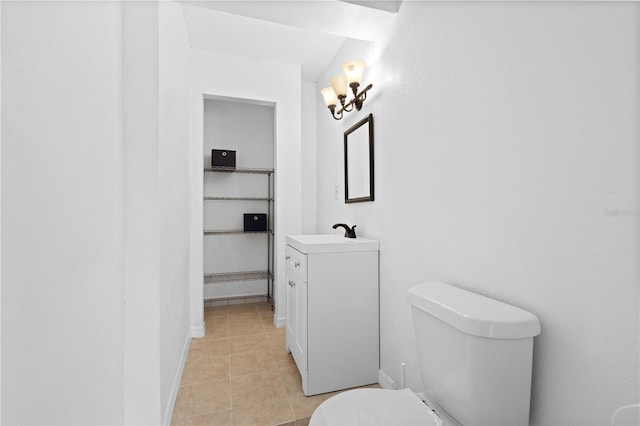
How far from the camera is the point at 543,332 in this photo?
868mm

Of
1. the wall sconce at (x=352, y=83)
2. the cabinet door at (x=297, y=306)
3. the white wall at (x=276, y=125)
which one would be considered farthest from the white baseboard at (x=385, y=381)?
the wall sconce at (x=352, y=83)

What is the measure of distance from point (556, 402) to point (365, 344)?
1.08 meters

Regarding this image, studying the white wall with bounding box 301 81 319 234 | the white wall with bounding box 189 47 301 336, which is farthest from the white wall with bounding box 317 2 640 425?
the white wall with bounding box 301 81 319 234

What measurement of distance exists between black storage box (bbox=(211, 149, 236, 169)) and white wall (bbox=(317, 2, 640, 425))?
209cm

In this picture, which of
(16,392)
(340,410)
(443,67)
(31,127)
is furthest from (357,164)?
(16,392)

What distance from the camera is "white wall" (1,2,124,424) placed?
55 centimetres

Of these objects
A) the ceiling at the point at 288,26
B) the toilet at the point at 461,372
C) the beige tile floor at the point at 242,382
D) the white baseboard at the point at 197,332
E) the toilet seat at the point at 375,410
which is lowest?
the beige tile floor at the point at 242,382

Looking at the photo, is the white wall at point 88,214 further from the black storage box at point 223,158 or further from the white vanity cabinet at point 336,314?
the black storage box at point 223,158

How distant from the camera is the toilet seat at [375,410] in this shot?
0.90 meters

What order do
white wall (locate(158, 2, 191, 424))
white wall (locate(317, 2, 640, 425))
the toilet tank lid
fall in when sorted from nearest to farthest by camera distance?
white wall (locate(317, 2, 640, 425)) < the toilet tank lid < white wall (locate(158, 2, 191, 424))

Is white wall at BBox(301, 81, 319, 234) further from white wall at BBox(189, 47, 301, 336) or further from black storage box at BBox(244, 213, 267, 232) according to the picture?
black storage box at BBox(244, 213, 267, 232)

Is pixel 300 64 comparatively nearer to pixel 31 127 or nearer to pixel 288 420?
pixel 31 127

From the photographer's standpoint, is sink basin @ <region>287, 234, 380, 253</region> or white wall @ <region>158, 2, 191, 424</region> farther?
sink basin @ <region>287, 234, 380, 253</region>

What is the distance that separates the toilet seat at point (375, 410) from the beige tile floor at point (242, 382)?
2.34 ft
